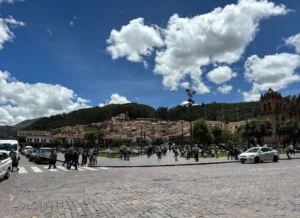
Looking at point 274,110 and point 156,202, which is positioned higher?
point 274,110

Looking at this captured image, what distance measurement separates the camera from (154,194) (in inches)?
404

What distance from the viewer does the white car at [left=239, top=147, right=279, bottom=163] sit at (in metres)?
27.8

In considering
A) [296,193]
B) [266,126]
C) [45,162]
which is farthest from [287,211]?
[266,126]

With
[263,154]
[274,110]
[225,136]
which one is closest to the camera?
[263,154]

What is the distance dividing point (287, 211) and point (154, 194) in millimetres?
4292

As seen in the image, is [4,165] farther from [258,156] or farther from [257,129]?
[257,129]

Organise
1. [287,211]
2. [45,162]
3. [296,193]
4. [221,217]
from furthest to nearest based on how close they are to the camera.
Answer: [45,162]
[296,193]
[287,211]
[221,217]

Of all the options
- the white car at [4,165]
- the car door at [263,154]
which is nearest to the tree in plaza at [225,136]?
the car door at [263,154]

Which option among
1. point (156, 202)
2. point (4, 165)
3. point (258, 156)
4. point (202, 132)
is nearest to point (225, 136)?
point (202, 132)

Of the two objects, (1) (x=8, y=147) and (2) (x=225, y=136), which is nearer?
(1) (x=8, y=147)

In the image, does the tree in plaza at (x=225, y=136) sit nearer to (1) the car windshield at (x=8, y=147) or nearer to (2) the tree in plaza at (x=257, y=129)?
(2) the tree in plaza at (x=257, y=129)

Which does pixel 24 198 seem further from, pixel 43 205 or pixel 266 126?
pixel 266 126

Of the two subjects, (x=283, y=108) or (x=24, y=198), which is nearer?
(x=24, y=198)

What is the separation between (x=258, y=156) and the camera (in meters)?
28.1
